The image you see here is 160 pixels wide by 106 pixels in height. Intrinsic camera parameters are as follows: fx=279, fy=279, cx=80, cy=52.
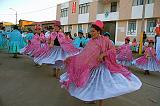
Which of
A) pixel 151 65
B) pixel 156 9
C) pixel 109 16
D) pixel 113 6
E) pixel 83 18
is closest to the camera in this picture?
pixel 151 65

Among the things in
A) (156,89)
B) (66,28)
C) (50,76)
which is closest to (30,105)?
(50,76)

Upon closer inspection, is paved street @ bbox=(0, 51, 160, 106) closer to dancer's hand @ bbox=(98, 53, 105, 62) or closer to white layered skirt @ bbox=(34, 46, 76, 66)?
white layered skirt @ bbox=(34, 46, 76, 66)

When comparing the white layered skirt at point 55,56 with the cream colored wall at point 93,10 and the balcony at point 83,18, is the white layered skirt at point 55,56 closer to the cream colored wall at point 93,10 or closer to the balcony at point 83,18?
the cream colored wall at point 93,10

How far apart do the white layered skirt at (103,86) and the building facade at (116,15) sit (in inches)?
912

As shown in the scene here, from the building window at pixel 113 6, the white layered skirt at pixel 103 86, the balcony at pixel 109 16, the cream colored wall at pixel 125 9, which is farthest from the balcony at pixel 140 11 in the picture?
the white layered skirt at pixel 103 86

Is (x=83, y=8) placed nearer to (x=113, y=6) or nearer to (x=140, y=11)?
(x=113, y=6)

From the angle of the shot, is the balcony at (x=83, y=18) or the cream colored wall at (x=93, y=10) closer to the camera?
the cream colored wall at (x=93, y=10)

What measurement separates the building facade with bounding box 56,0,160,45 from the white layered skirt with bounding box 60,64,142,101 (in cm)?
2317

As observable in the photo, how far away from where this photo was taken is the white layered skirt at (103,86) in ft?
16.0

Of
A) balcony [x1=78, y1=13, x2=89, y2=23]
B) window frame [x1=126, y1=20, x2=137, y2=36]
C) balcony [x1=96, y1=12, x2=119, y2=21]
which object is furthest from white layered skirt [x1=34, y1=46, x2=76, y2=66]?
balcony [x1=78, y1=13, x2=89, y2=23]

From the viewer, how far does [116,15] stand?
34.1 m

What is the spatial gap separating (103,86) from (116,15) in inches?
1172

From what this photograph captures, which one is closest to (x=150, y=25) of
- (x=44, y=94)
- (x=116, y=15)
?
(x=116, y=15)

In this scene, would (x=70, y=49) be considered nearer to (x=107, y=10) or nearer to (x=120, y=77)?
(x=120, y=77)
